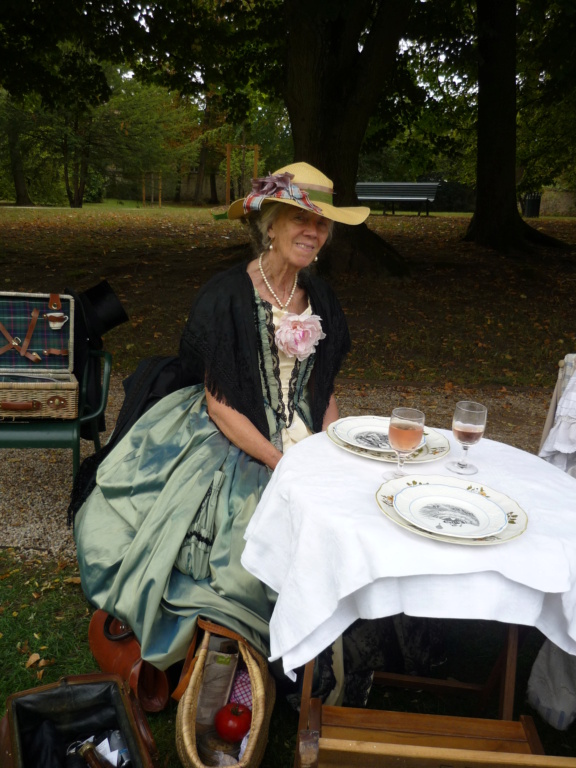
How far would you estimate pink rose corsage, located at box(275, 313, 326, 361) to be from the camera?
288 cm

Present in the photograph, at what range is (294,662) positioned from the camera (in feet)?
5.75

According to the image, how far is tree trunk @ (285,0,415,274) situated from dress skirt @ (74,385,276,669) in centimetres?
630

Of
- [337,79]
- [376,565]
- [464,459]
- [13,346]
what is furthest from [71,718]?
[337,79]

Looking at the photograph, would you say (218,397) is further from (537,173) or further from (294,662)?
(537,173)

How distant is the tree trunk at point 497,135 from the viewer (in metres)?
10.1

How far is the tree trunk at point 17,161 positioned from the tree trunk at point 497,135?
18794 millimetres

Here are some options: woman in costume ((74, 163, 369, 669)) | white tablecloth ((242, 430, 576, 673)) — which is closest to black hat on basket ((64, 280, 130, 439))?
woman in costume ((74, 163, 369, 669))

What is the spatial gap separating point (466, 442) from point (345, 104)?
7283 mm

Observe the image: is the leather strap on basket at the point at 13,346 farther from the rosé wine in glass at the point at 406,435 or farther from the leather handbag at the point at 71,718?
the rosé wine in glass at the point at 406,435

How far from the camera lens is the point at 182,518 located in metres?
2.54

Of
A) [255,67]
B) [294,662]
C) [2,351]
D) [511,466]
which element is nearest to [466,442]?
[511,466]

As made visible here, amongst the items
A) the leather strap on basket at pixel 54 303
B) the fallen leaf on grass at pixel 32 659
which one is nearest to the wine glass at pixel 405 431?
the fallen leaf on grass at pixel 32 659

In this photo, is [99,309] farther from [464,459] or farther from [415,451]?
[464,459]

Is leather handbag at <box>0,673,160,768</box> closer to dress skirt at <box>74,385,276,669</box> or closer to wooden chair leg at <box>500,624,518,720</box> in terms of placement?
dress skirt at <box>74,385,276,669</box>
